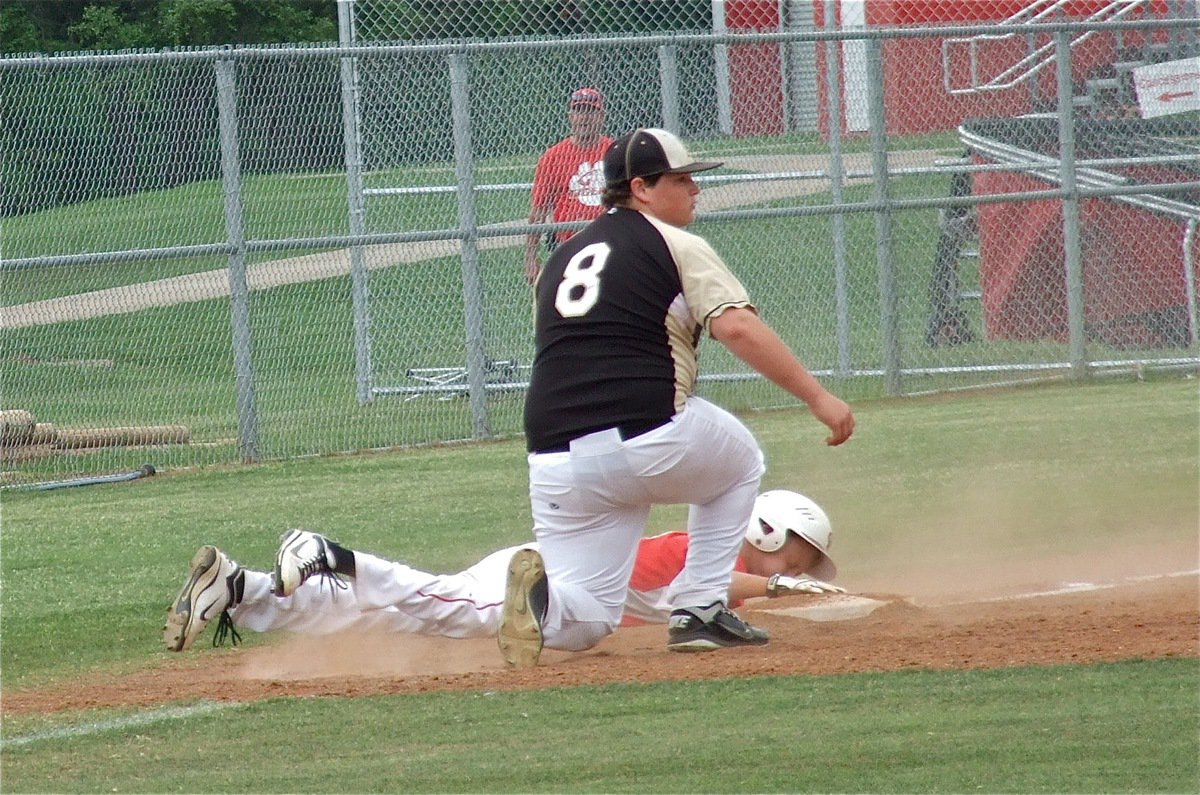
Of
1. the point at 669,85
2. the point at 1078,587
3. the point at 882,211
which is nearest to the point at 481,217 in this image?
the point at 669,85

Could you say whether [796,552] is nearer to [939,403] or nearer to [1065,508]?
[1065,508]

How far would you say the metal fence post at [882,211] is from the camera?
13766 millimetres

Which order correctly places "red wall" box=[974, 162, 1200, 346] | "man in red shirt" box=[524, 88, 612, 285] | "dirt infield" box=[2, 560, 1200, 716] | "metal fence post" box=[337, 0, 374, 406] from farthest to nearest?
"red wall" box=[974, 162, 1200, 346]
"metal fence post" box=[337, 0, 374, 406]
"man in red shirt" box=[524, 88, 612, 285]
"dirt infield" box=[2, 560, 1200, 716]

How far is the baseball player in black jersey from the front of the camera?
6.21 metres

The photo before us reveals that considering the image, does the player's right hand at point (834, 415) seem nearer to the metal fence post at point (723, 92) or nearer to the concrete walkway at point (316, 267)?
the concrete walkway at point (316, 267)

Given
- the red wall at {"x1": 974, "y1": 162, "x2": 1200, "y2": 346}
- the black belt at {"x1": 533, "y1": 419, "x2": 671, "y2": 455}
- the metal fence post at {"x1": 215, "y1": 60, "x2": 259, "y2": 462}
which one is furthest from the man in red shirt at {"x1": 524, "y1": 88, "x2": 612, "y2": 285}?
the black belt at {"x1": 533, "y1": 419, "x2": 671, "y2": 455}

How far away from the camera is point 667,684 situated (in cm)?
593

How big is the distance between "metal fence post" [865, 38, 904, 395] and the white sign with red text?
2973 millimetres

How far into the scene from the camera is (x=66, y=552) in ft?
29.9

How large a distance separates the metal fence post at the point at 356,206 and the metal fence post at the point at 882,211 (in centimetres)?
383

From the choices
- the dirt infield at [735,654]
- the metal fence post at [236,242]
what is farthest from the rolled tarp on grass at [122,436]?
the dirt infield at [735,654]

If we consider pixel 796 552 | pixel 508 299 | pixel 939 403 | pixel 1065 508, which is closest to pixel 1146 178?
pixel 939 403

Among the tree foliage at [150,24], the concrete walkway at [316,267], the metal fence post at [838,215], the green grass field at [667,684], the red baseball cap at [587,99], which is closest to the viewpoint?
the green grass field at [667,684]

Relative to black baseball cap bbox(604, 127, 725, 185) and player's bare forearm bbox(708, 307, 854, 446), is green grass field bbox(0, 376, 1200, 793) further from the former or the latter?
black baseball cap bbox(604, 127, 725, 185)
